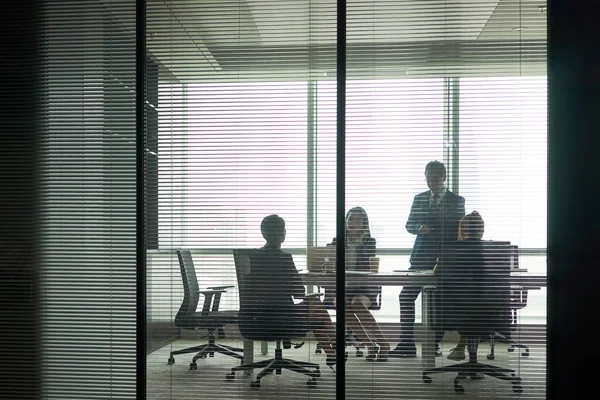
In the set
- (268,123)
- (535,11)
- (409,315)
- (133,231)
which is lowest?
(409,315)

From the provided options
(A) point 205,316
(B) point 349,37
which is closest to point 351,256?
(A) point 205,316

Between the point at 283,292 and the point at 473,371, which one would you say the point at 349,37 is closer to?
the point at 283,292

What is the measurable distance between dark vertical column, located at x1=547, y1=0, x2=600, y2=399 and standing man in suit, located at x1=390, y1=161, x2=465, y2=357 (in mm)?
579

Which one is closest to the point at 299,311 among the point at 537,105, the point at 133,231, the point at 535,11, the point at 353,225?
the point at 353,225

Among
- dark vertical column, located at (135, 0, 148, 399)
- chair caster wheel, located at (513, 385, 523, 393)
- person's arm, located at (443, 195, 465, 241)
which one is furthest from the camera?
dark vertical column, located at (135, 0, 148, 399)

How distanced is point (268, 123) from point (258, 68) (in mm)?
359

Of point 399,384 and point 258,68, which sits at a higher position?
point 258,68

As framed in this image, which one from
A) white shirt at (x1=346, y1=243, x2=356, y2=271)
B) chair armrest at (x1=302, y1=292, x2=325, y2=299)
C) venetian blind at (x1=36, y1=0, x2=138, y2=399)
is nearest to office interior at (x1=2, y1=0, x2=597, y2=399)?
venetian blind at (x1=36, y1=0, x2=138, y2=399)

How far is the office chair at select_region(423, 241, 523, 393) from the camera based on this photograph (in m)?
Answer: 3.79

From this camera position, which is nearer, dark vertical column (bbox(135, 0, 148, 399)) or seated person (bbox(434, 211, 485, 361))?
seated person (bbox(434, 211, 485, 361))

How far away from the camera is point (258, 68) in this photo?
400cm

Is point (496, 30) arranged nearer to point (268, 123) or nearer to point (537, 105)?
point (537, 105)

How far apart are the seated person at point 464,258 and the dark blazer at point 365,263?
0.40m

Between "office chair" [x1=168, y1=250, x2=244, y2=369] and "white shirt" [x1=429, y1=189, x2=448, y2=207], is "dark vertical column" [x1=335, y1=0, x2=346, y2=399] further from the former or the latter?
"office chair" [x1=168, y1=250, x2=244, y2=369]
